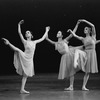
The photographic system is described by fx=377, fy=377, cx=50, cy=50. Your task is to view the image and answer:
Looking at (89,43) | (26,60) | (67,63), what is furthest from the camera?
(67,63)

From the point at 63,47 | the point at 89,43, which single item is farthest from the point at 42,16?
the point at 89,43

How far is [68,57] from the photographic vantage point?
7.95 m

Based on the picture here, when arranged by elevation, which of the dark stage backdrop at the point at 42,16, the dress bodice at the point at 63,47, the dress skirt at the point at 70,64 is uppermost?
the dark stage backdrop at the point at 42,16

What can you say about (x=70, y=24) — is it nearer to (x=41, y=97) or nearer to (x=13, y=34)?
(x=13, y=34)

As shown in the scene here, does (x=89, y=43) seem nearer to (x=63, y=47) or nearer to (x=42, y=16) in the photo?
(x=63, y=47)

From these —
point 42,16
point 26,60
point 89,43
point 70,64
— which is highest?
point 42,16

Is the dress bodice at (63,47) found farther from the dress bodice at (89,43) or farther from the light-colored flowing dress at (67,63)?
the dress bodice at (89,43)

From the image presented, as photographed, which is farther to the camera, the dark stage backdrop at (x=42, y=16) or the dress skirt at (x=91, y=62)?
the dark stage backdrop at (x=42, y=16)

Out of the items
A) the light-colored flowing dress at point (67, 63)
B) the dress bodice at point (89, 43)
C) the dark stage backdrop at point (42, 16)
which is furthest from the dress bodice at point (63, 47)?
the dark stage backdrop at point (42, 16)

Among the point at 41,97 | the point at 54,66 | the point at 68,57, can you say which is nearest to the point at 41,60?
the point at 54,66

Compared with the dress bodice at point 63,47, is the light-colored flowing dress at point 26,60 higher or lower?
lower

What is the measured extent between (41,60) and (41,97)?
7.04 meters

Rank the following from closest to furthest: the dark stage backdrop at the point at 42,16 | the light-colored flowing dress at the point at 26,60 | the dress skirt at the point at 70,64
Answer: the light-colored flowing dress at the point at 26,60, the dress skirt at the point at 70,64, the dark stage backdrop at the point at 42,16

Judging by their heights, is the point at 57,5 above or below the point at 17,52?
above
